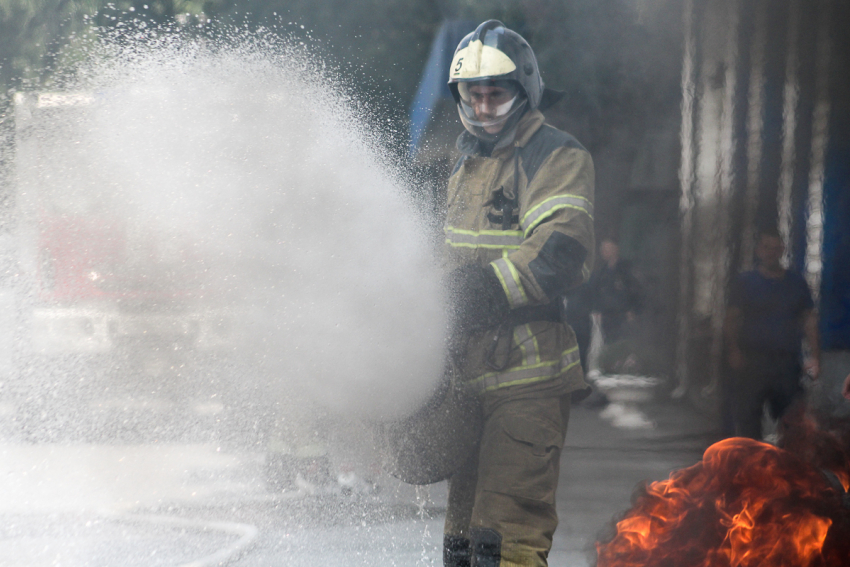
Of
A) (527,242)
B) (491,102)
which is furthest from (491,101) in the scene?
(527,242)

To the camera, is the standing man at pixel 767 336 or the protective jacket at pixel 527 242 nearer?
the protective jacket at pixel 527 242

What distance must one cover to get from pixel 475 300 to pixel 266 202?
1000 millimetres

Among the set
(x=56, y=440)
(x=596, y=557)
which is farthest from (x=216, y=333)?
(x=596, y=557)

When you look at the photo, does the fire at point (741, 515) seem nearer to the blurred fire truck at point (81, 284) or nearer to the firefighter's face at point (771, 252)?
the firefighter's face at point (771, 252)

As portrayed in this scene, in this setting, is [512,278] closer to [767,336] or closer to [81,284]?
[767,336]

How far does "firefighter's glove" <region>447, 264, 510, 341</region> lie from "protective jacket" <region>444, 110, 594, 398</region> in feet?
0.08

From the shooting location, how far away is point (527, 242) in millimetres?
2223

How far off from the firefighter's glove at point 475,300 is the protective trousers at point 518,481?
0.27 m

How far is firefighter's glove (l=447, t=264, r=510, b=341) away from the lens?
228 cm

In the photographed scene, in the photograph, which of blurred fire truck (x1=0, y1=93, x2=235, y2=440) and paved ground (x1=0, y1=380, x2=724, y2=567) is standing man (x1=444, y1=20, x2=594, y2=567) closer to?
paved ground (x1=0, y1=380, x2=724, y2=567)

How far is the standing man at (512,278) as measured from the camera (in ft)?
7.39

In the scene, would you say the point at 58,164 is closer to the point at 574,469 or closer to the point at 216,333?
the point at 216,333

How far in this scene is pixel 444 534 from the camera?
2467mm

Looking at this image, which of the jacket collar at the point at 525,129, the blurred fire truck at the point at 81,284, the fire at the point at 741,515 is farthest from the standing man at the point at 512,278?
the blurred fire truck at the point at 81,284
